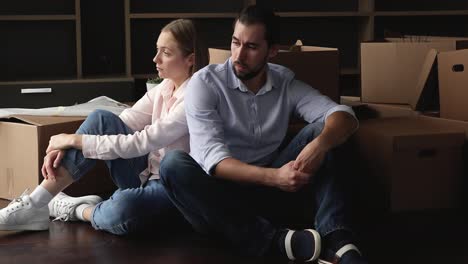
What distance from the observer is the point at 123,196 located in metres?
2.88

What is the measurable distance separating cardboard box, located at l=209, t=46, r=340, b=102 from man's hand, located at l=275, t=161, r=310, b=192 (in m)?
0.78

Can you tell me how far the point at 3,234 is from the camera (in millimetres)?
3004

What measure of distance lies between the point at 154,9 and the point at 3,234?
2452mm

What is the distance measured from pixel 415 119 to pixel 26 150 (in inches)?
60.6

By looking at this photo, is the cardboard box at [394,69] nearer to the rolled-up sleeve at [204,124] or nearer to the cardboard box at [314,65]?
the cardboard box at [314,65]

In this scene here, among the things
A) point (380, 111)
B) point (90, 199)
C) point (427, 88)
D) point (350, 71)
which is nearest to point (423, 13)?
point (350, 71)

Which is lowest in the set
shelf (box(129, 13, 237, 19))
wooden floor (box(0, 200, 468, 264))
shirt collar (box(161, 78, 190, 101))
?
wooden floor (box(0, 200, 468, 264))

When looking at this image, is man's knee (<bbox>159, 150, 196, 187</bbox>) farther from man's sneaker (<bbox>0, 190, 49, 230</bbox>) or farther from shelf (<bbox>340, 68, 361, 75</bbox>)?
Result: shelf (<bbox>340, 68, 361, 75</bbox>)

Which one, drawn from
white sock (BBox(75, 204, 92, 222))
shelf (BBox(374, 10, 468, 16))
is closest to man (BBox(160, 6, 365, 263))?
white sock (BBox(75, 204, 92, 222))

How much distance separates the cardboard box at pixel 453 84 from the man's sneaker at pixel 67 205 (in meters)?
1.46

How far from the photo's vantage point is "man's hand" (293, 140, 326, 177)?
2.60 metres

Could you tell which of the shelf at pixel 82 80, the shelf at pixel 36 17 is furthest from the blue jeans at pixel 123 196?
the shelf at pixel 36 17

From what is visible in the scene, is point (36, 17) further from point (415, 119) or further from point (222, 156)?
point (222, 156)

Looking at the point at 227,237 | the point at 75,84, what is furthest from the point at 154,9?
the point at 227,237
